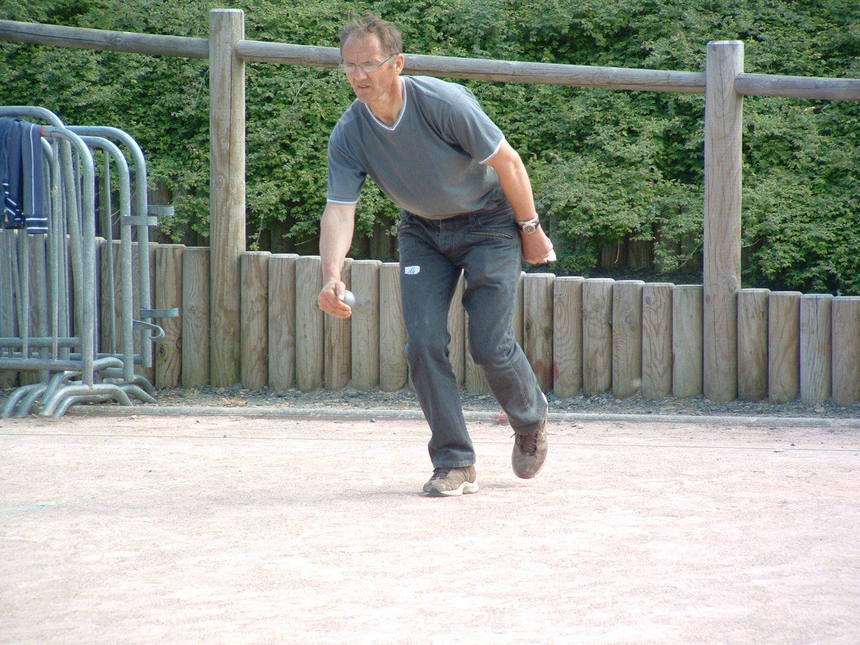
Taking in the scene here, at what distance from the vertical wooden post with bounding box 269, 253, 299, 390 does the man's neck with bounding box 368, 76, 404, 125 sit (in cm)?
285

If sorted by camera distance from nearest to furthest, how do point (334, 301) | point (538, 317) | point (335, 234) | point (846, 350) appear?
1. point (334, 301)
2. point (335, 234)
3. point (846, 350)
4. point (538, 317)

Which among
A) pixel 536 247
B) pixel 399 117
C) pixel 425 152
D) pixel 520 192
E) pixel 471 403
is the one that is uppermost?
pixel 399 117

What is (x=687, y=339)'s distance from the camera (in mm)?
6340

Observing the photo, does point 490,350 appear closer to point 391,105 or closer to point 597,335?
point 391,105

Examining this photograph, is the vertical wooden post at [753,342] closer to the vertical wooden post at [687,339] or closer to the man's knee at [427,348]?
the vertical wooden post at [687,339]

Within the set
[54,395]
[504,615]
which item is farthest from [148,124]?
[504,615]

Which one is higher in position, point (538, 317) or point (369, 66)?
point (369, 66)

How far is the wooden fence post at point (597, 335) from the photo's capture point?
644 cm

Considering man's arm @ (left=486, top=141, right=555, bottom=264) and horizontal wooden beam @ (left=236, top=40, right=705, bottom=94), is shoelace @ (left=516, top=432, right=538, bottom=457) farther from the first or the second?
horizontal wooden beam @ (left=236, top=40, right=705, bottom=94)

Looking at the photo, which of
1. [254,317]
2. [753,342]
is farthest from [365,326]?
[753,342]

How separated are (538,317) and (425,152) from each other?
8.75 feet

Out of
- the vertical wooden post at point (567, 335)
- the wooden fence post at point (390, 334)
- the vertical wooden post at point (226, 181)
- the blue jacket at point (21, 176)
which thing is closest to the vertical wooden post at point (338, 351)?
the wooden fence post at point (390, 334)

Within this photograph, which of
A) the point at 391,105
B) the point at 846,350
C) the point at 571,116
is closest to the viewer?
the point at 391,105

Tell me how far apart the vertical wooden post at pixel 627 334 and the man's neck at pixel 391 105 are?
2732 millimetres
